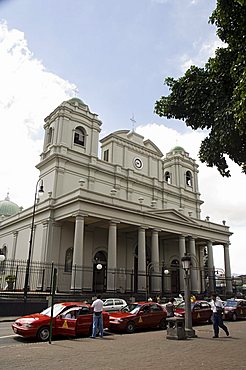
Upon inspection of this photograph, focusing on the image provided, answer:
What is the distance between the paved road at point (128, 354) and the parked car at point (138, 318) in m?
2.65

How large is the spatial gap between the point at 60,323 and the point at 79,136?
24785 mm

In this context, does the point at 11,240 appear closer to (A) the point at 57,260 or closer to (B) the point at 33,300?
(A) the point at 57,260

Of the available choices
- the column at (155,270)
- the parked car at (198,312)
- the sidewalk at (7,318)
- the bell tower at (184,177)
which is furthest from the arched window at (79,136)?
the parked car at (198,312)

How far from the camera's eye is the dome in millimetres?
49156

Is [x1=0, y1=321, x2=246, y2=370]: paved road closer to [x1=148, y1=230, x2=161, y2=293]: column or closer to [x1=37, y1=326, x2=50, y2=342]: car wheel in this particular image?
[x1=37, y1=326, x2=50, y2=342]: car wheel

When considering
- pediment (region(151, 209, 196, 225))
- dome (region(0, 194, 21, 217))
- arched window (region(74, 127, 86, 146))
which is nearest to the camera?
pediment (region(151, 209, 196, 225))

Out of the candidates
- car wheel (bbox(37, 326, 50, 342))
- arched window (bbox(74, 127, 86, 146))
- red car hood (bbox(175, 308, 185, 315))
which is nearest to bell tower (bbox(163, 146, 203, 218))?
arched window (bbox(74, 127, 86, 146))

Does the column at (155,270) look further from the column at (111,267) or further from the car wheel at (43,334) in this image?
the car wheel at (43,334)

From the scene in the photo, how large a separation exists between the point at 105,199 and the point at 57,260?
6.95 metres

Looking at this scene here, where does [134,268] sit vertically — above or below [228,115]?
below

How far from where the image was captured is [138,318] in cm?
1628

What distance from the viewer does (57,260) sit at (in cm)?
2994

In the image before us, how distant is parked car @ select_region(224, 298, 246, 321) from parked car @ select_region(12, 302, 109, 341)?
10.2 meters

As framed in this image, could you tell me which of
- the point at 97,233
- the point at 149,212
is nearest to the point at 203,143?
the point at 149,212
